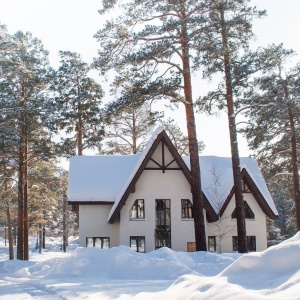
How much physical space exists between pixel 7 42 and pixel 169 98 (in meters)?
9.51

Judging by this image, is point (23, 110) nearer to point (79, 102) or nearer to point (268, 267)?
point (79, 102)

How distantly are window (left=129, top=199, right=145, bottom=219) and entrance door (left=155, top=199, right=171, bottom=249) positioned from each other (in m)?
0.87

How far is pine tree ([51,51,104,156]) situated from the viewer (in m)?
32.0

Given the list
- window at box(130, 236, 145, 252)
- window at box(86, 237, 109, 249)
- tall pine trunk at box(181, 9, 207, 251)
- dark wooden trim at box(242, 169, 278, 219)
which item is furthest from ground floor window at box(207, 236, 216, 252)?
tall pine trunk at box(181, 9, 207, 251)

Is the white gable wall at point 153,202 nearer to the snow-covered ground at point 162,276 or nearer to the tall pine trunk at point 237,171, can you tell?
the tall pine trunk at point 237,171

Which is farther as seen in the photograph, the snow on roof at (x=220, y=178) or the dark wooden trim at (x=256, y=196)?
the snow on roof at (x=220, y=178)

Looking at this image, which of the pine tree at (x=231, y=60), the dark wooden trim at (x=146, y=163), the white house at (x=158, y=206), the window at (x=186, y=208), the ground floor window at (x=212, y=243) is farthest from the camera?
the ground floor window at (x=212, y=243)

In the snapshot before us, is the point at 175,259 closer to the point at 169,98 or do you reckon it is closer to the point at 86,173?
the point at 169,98

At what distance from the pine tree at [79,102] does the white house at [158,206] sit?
19.3ft

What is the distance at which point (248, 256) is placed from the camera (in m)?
5.86

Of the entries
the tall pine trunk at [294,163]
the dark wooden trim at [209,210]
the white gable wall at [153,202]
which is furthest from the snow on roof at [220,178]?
the white gable wall at [153,202]

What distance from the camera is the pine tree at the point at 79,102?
31984mm

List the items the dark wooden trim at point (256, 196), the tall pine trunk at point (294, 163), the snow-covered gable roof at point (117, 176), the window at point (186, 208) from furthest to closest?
the tall pine trunk at point (294, 163), the dark wooden trim at point (256, 196), the window at point (186, 208), the snow-covered gable roof at point (117, 176)

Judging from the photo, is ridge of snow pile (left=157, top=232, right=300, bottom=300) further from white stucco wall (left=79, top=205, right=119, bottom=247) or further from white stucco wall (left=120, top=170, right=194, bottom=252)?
white stucco wall (left=79, top=205, right=119, bottom=247)
